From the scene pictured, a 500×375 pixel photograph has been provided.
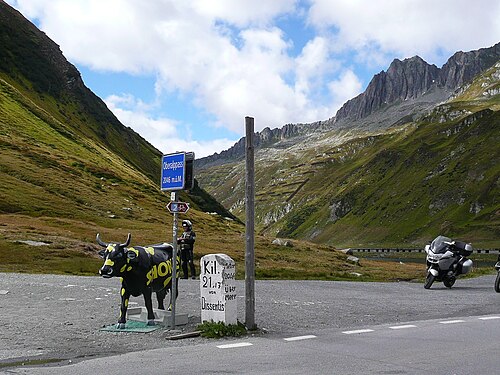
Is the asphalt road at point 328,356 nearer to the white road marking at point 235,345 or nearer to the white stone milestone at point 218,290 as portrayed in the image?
the white road marking at point 235,345

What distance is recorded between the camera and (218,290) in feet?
45.4

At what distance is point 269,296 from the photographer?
2212cm

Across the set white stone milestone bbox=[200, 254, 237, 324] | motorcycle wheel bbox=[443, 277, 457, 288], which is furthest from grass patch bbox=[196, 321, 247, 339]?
motorcycle wheel bbox=[443, 277, 457, 288]

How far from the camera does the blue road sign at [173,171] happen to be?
46.3ft

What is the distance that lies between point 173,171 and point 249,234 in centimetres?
248

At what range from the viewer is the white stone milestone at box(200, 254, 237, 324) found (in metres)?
13.7

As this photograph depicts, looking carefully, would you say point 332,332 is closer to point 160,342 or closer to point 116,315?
point 160,342

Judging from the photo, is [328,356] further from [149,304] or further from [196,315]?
[196,315]

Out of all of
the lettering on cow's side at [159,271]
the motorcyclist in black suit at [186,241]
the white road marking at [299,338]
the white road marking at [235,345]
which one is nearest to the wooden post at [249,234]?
the white road marking at [299,338]

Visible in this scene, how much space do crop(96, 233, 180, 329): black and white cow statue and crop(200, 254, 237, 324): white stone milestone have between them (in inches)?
58.4

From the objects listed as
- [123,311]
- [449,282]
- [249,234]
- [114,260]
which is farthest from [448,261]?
[114,260]

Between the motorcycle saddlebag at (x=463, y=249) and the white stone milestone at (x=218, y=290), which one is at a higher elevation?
the motorcycle saddlebag at (x=463, y=249)

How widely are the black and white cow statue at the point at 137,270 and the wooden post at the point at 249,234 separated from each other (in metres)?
2.40

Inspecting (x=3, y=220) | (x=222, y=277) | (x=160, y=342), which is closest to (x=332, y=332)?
(x=222, y=277)
